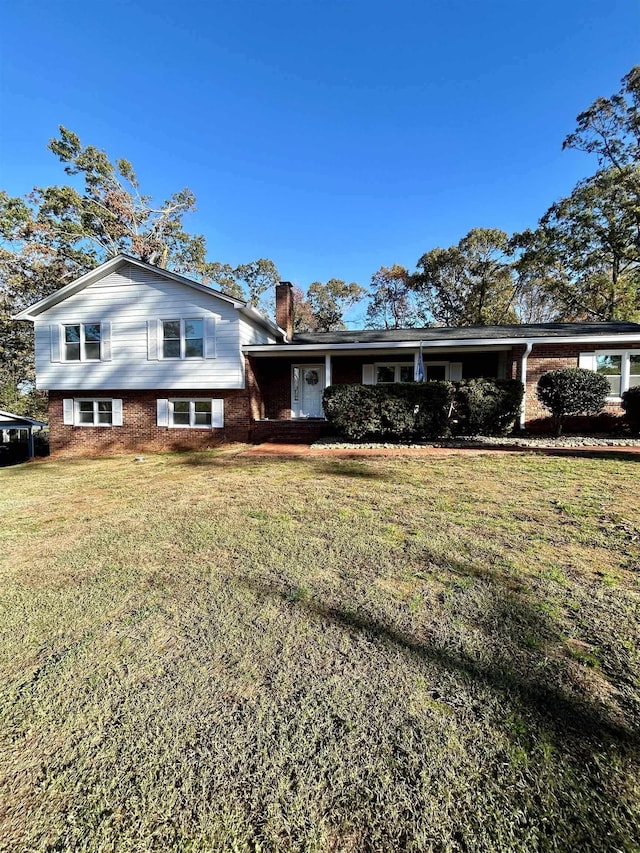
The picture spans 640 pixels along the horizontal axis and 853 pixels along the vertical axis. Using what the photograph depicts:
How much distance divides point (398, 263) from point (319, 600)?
34.5 meters

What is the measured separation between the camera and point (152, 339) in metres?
12.6

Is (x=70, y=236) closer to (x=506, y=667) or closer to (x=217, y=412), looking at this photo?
(x=217, y=412)

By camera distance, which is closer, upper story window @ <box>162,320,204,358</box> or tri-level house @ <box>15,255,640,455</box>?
tri-level house @ <box>15,255,640,455</box>

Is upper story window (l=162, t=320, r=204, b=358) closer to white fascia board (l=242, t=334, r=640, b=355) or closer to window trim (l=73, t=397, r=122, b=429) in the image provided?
white fascia board (l=242, t=334, r=640, b=355)

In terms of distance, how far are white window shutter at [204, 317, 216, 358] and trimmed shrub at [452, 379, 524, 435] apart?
7.64 m

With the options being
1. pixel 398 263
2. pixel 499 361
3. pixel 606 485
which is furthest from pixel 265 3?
pixel 398 263

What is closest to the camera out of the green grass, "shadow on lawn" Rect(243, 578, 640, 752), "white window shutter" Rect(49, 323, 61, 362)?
the green grass

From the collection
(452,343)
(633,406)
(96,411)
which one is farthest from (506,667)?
(96,411)

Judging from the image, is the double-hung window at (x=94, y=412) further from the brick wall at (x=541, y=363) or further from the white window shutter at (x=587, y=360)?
the white window shutter at (x=587, y=360)

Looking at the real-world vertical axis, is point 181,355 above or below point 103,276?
below

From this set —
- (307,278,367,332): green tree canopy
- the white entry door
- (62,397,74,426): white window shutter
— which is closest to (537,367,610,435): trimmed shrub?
the white entry door

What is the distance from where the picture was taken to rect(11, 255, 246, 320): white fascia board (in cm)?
1195

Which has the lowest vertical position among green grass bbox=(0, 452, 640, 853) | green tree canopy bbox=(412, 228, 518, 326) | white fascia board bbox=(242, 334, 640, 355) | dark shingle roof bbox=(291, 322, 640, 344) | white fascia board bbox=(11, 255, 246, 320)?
green grass bbox=(0, 452, 640, 853)

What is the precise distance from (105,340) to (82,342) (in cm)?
93
